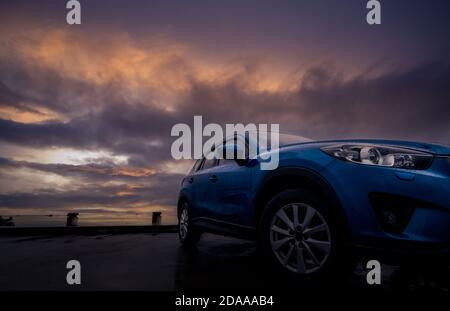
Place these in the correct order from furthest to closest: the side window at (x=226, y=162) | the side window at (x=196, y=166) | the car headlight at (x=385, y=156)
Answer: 1. the side window at (x=196, y=166)
2. the side window at (x=226, y=162)
3. the car headlight at (x=385, y=156)

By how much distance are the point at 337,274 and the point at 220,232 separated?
1.79m

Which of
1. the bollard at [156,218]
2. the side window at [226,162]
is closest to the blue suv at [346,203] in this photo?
the side window at [226,162]

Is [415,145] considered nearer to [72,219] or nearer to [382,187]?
[382,187]

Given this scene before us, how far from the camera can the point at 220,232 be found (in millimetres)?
4152

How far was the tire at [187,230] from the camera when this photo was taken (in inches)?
211

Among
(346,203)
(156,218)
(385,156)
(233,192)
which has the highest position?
(385,156)

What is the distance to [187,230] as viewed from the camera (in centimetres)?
545

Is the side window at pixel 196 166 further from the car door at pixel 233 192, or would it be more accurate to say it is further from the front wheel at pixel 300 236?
the front wheel at pixel 300 236

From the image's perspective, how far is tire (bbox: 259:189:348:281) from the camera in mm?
2631

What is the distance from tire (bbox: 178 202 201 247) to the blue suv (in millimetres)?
1913

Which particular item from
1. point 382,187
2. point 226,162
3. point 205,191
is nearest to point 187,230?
point 205,191

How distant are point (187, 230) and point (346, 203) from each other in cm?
335

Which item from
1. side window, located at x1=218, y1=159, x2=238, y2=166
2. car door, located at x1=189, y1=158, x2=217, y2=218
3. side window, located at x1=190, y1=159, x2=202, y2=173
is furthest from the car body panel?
side window, located at x1=190, y1=159, x2=202, y2=173
